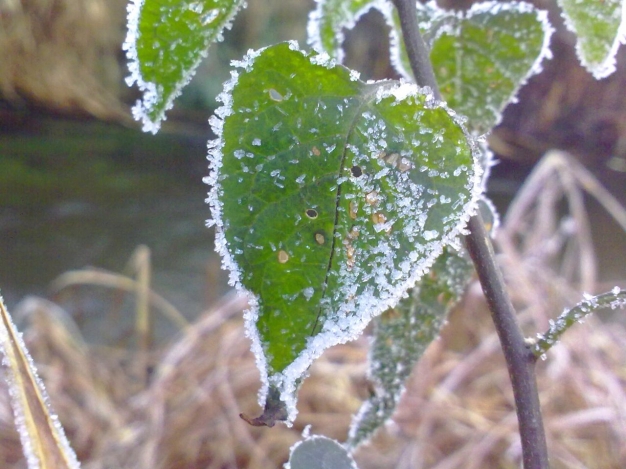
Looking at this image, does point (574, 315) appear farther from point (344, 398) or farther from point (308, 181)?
point (344, 398)

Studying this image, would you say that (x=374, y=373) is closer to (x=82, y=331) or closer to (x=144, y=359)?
(x=144, y=359)

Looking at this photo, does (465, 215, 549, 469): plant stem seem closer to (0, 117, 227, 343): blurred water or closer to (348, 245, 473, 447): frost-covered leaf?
(348, 245, 473, 447): frost-covered leaf

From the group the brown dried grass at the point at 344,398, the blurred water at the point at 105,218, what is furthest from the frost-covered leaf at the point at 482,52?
the blurred water at the point at 105,218

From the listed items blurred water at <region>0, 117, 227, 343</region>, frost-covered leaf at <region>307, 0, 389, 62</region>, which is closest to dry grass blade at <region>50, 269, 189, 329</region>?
blurred water at <region>0, 117, 227, 343</region>

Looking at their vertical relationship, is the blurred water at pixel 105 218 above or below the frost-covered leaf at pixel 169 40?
above

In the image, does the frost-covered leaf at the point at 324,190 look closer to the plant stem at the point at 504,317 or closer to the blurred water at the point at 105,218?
the plant stem at the point at 504,317

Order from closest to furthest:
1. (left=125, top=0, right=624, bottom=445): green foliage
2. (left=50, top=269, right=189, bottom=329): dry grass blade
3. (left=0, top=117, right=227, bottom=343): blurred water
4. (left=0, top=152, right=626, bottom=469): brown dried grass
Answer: (left=125, top=0, right=624, bottom=445): green foliage → (left=0, top=152, right=626, bottom=469): brown dried grass → (left=50, top=269, right=189, bottom=329): dry grass blade → (left=0, top=117, right=227, bottom=343): blurred water

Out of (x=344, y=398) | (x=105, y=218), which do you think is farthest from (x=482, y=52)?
(x=105, y=218)
